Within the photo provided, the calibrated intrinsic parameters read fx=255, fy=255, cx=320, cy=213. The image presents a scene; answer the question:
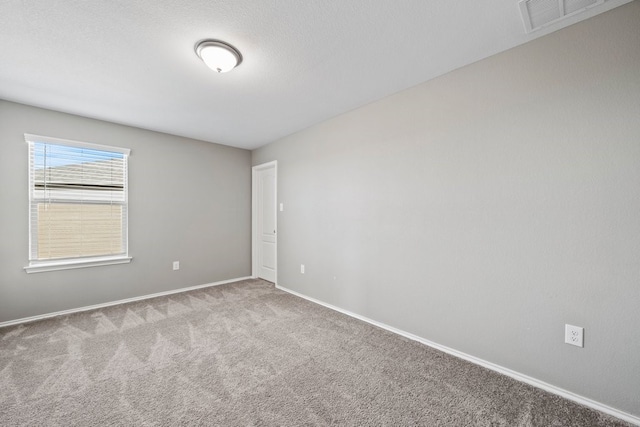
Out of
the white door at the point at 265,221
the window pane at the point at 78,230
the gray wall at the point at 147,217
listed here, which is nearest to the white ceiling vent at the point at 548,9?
the white door at the point at 265,221

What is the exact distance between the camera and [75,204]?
10.6 feet

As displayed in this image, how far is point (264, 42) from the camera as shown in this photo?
1878mm

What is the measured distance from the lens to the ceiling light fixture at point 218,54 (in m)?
1.88

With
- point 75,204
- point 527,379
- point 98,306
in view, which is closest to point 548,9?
point 527,379

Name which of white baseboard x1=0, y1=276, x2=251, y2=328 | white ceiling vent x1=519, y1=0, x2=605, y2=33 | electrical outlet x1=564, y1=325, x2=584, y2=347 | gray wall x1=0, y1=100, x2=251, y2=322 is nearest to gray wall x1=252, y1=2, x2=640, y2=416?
electrical outlet x1=564, y1=325, x2=584, y2=347

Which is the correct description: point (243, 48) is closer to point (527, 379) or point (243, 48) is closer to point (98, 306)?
point (527, 379)

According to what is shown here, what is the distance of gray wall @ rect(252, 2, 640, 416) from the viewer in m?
1.56

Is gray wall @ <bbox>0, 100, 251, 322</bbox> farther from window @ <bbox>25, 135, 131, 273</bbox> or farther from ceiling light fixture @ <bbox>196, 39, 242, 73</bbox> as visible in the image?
ceiling light fixture @ <bbox>196, 39, 242, 73</bbox>

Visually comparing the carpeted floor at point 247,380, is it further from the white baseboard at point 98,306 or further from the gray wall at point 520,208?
the gray wall at point 520,208

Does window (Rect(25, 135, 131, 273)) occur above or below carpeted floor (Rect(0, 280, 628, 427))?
above

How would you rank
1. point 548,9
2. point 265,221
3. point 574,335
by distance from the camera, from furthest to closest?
1. point 265,221
2. point 574,335
3. point 548,9

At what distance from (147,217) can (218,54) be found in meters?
2.82

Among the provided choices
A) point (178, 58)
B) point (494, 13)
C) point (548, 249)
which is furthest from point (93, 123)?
point (548, 249)

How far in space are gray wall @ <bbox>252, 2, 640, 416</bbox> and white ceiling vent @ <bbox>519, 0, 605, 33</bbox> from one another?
0.53ft
